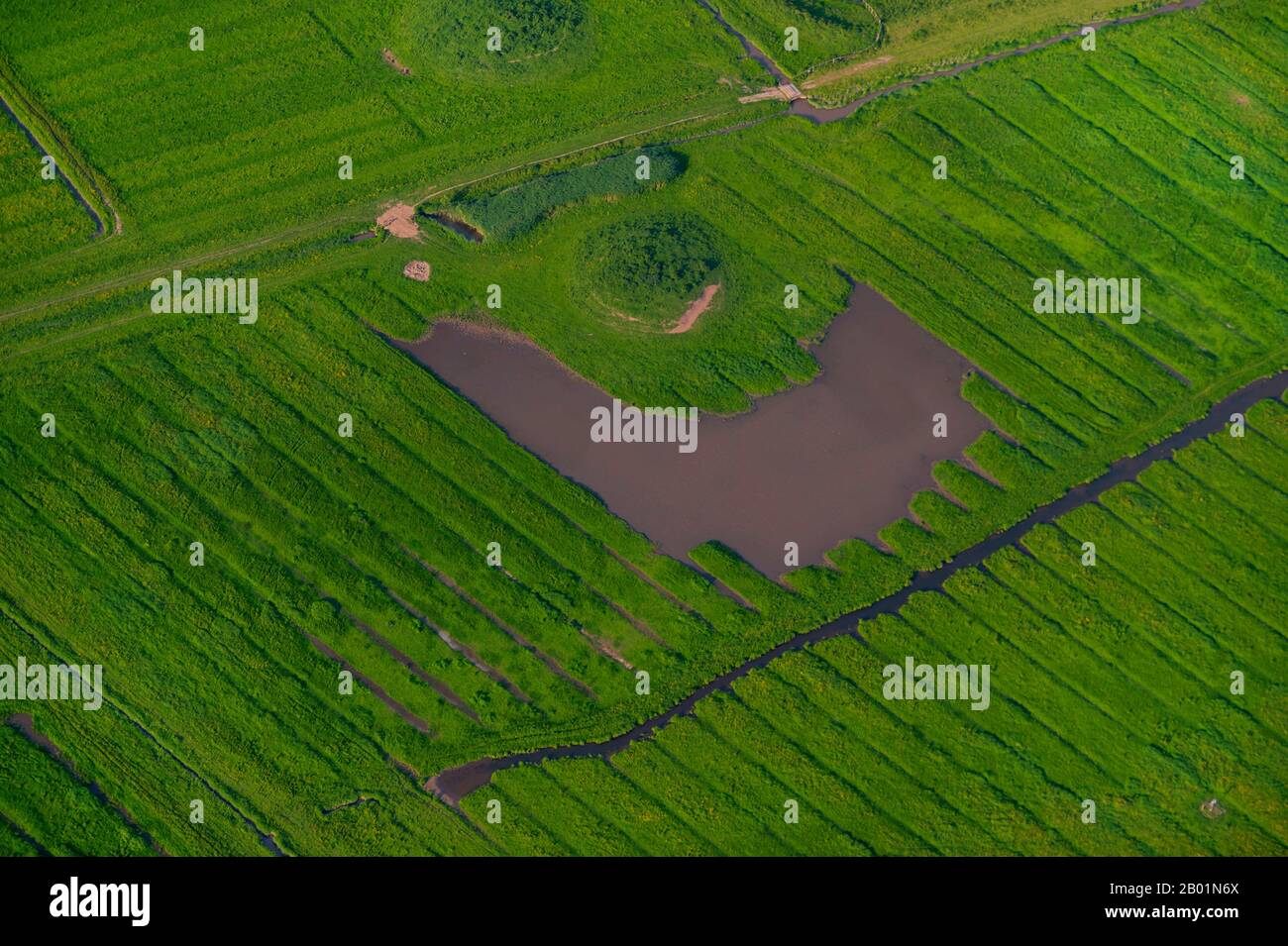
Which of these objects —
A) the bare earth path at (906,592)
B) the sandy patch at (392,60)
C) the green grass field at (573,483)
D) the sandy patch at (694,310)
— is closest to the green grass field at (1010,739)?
the green grass field at (573,483)

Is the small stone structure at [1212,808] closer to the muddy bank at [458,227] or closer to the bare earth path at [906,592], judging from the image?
the bare earth path at [906,592]

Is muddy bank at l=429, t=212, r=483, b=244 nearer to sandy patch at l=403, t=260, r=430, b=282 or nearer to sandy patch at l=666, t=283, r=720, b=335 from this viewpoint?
sandy patch at l=403, t=260, r=430, b=282

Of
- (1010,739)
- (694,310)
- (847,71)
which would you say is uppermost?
(847,71)

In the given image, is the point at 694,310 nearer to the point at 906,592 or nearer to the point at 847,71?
the point at 847,71

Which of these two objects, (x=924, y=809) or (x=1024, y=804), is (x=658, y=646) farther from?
(x=1024, y=804)

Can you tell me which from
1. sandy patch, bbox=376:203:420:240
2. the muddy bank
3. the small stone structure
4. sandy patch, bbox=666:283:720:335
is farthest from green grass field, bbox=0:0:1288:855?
sandy patch, bbox=666:283:720:335

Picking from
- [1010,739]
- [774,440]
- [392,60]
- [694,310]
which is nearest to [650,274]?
[694,310]

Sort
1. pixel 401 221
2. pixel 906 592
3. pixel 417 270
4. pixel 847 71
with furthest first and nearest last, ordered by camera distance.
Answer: pixel 847 71 → pixel 401 221 → pixel 417 270 → pixel 906 592
